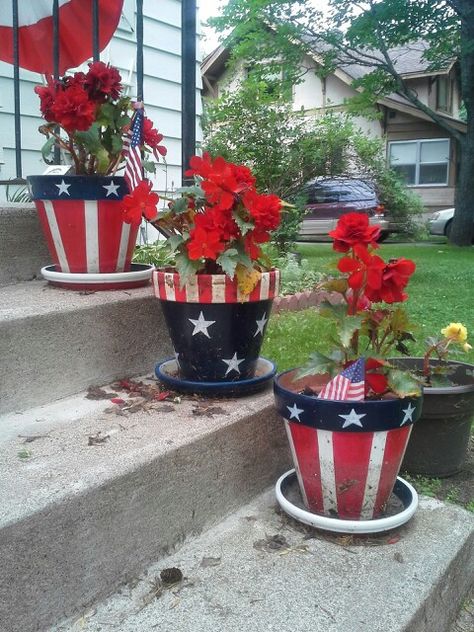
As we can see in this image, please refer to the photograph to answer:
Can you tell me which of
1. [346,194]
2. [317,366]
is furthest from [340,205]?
[317,366]

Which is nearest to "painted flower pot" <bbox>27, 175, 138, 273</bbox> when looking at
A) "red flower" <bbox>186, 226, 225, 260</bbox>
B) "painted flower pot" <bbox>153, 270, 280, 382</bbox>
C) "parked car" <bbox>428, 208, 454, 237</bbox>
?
"painted flower pot" <bbox>153, 270, 280, 382</bbox>

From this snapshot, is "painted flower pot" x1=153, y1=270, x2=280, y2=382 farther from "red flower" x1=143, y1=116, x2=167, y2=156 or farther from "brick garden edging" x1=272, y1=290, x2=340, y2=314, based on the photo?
"brick garden edging" x1=272, y1=290, x2=340, y2=314

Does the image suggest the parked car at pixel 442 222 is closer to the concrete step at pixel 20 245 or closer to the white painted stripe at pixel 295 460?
the concrete step at pixel 20 245

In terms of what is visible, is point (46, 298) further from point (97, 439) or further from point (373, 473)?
point (373, 473)

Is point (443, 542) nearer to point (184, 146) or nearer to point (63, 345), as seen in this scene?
point (63, 345)

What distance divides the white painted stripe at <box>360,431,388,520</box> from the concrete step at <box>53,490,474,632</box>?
7 centimetres

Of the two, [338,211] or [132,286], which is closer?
[132,286]

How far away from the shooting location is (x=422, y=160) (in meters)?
19.2

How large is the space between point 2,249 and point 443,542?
1.66 meters

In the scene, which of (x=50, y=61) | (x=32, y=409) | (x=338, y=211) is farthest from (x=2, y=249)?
(x=338, y=211)

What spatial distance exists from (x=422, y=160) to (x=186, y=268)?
19.2 metres

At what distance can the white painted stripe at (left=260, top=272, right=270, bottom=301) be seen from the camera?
1.70m

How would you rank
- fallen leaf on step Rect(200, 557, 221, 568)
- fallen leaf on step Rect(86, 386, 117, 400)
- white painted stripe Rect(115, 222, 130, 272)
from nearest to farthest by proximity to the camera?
fallen leaf on step Rect(200, 557, 221, 568) < fallen leaf on step Rect(86, 386, 117, 400) < white painted stripe Rect(115, 222, 130, 272)

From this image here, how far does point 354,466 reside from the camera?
1.47m
